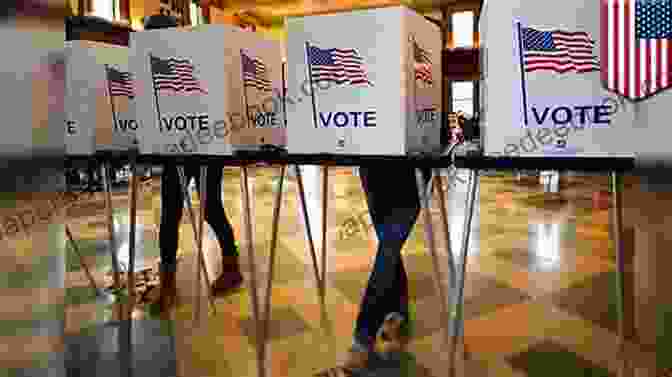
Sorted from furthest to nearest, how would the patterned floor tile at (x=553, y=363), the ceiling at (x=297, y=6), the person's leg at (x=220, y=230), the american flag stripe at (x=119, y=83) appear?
the ceiling at (x=297, y=6) → the person's leg at (x=220, y=230) → the american flag stripe at (x=119, y=83) → the patterned floor tile at (x=553, y=363)

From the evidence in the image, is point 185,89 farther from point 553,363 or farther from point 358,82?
point 553,363

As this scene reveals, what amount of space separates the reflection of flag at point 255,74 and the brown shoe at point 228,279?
3.73 feet

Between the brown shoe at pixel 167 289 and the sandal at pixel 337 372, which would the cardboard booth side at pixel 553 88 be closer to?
the sandal at pixel 337 372

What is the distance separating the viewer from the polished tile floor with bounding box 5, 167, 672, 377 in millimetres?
534

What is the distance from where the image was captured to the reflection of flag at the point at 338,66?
1185 millimetres

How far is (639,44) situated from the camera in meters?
0.91

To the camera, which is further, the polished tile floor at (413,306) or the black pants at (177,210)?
the black pants at (177,210)

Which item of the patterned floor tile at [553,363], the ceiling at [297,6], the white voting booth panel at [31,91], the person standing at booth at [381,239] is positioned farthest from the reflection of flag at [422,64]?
the ceiling at [297,6]

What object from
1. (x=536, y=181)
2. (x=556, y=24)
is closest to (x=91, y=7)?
(x=536, y=181)

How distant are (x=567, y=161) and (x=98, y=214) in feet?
16.3

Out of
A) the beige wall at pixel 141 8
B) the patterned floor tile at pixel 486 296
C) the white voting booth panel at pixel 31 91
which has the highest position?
the beige wall at pixel 141 8

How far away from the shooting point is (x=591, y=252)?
306 centimetres

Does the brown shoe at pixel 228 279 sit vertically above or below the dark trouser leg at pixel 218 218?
below

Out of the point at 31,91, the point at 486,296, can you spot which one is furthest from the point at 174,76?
the point at 486,296
